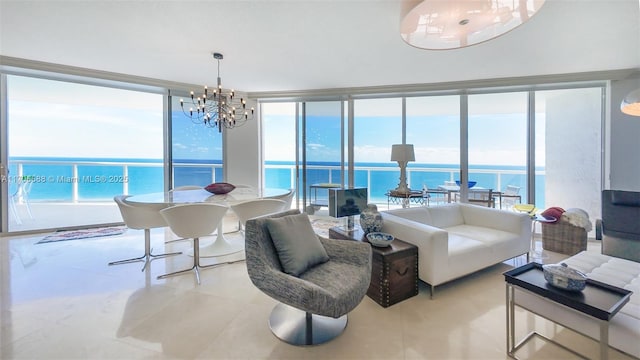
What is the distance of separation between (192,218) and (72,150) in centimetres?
695

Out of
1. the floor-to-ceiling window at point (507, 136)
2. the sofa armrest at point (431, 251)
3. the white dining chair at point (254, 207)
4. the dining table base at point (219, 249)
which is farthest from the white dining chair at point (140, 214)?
the floor-to-ceiling window at point (507, 136)

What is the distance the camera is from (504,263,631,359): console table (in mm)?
1142

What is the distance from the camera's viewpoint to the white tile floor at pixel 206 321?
148 centimetres

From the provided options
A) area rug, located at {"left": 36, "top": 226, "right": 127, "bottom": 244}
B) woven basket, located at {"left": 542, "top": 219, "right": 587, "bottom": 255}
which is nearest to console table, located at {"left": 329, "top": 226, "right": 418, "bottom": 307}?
woven basket, located at {"left": 542, "top": 219, "right": 587, "bottom": 255}

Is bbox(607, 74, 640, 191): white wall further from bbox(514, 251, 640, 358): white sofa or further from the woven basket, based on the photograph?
bbox(514, 251, 640, 358): white sofa

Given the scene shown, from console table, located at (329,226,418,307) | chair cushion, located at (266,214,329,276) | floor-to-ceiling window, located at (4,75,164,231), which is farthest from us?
floor-to-ceiling window, located at (4,75,164,231)

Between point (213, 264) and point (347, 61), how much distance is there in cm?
308

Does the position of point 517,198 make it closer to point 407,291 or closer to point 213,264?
point 407,291

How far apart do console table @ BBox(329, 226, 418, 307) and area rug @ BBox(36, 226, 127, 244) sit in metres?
4.13

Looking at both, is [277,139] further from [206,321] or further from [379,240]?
[206,321]

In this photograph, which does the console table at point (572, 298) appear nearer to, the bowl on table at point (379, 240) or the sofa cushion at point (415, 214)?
the bowl on table at point (379, 240)

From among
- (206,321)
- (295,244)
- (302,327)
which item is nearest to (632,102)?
(295,244)

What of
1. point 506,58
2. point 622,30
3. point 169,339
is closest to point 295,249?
point 169,339

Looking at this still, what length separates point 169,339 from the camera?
1581 millimetres
